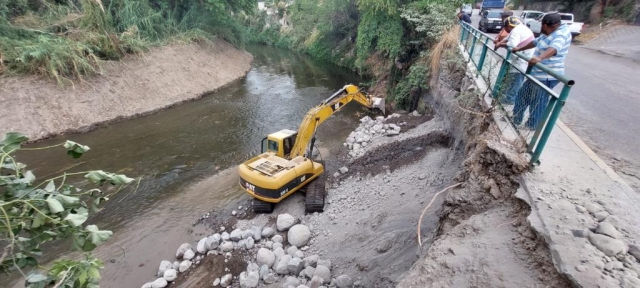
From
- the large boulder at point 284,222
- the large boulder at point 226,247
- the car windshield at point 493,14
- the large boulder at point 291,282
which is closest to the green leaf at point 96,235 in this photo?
the large boulder at point 291,282

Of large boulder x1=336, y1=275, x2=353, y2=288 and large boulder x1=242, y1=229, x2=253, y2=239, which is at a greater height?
large boulder x1=336, y1=275, x2=353, y2=288

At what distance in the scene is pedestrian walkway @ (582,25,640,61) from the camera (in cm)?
1208

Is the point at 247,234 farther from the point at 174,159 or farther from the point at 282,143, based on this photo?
the point at 174,159

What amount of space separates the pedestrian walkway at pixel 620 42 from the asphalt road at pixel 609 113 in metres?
3.45

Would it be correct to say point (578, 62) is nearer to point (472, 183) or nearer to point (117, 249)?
point (472, 183)

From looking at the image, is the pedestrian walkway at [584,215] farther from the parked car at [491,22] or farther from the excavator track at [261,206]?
the parked car at [491,22]

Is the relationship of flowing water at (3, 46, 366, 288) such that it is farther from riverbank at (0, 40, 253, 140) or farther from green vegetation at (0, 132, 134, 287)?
green vegetation at (0, 132, 134, 287)

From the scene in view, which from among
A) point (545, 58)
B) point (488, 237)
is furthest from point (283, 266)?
point (545, 58)

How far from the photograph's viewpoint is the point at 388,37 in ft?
48.1

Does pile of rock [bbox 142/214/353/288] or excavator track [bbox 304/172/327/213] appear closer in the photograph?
pile of rock [bbox 142/214/353/288]

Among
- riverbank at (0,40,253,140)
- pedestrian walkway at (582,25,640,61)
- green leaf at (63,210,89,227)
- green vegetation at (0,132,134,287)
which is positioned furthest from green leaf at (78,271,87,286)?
pedestrian walkway at (582,25,640,61)

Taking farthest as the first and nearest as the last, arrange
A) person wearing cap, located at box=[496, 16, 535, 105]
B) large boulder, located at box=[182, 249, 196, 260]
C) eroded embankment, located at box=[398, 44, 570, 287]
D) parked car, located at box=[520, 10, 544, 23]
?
parked car, located at box=[520, 10, 544, 23], large boulder, located at box=[182, 249, 196, 260], person wearing cap, located at box=[496, 16, 535, 105], eroded embankment, located at box=[398, 44, 570, 287]

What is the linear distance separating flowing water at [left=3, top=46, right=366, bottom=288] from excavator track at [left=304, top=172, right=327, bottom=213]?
2.25 m

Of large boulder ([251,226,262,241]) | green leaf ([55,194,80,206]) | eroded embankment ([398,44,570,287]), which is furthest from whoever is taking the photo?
large boulder ([251,226,262,241])
